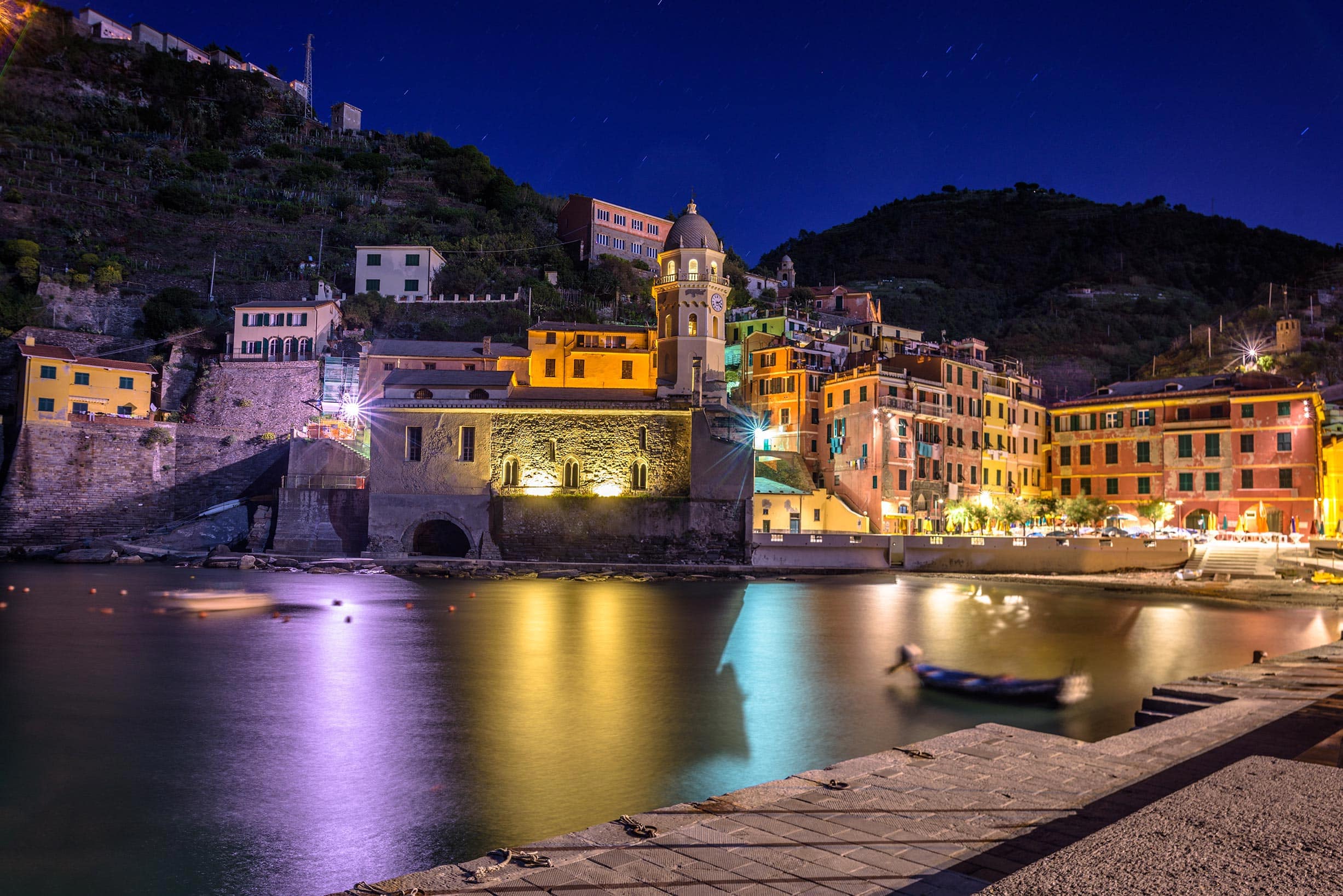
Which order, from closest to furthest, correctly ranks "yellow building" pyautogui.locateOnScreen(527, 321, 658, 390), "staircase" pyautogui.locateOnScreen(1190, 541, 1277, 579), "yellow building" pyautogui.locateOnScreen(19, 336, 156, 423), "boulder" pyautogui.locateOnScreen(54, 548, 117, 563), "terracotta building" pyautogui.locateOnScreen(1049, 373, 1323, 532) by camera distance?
"staircase" pyautogui.locateOnScreen(1190, 541, 1277, 579) → "boulder" pyautogui.locateOnScreen(54, 548, 117, 563) → "terracotta building" pyautogui.locateOnScreen(1049, 373, 1323, 532) → "yellow building" pyautogui.locateOnScreen(19, 336, 156, 423) → "yellow building" pyautogui.locateOnScreen(527, 321, 658, 390)

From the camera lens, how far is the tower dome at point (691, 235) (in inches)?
1857

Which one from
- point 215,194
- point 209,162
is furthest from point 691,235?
point 209,162

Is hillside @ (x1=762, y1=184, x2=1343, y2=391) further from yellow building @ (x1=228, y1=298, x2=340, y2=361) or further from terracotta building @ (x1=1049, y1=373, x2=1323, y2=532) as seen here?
yellow building @ (x1=228, y1=298, x2=340, y2=361)

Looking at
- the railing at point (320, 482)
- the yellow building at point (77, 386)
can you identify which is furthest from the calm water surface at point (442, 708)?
the yellow building at point (77, 386)

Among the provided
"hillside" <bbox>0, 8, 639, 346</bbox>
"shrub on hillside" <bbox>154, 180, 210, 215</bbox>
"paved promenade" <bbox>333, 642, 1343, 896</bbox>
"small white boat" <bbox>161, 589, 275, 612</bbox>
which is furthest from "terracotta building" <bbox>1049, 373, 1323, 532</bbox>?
"shrub on hillside" <bbox>154, 180, 210, 215</bbox>

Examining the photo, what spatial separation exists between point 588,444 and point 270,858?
32.0 metres

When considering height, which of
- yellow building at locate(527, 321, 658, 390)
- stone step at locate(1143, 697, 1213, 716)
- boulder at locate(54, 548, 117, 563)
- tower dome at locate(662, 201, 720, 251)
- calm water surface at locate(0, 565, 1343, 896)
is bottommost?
calm water surface at locate(0, 565, 1343, 896)

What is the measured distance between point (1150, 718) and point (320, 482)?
38.8 metres

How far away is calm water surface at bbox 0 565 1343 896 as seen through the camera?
9.34 m

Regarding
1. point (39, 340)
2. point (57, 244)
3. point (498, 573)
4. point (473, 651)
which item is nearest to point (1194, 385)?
point (498, 573)

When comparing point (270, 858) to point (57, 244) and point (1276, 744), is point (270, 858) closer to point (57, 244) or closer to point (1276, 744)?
point (1276, 744)

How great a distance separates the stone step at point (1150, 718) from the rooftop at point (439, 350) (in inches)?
1605

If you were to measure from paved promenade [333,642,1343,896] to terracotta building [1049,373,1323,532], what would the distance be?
42.0m

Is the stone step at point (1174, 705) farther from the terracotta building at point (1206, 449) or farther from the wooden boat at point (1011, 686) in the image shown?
the terracotta building at point (1206, 449)
